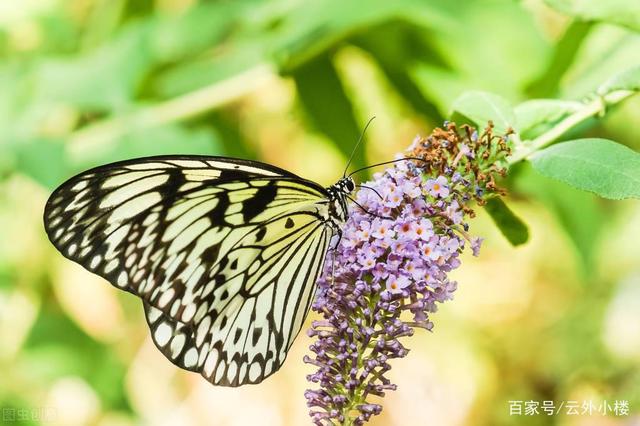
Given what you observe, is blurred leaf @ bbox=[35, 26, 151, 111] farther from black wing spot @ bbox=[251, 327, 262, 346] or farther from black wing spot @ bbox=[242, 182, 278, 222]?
black wing spot @ bbox=[251, 327, 262, 346]

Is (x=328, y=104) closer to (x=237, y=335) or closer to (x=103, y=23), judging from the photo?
(x=237, y=335)

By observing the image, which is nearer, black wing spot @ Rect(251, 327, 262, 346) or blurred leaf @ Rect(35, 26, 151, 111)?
black wing spot @ Rect(251, 327, 262, 346)

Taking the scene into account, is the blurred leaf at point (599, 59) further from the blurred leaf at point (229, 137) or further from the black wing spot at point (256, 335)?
the blurred leaf at point (229, 137)

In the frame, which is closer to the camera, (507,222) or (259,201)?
(507,222)

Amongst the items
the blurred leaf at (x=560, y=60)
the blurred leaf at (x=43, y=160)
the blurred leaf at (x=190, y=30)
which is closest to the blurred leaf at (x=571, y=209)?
the blurred leaf at (x=560, y=60)

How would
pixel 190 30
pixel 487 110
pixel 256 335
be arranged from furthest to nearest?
pixel 190 30
pixel 256 335
pixel 487 110

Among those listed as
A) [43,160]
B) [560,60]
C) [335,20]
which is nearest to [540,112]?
[560,60]

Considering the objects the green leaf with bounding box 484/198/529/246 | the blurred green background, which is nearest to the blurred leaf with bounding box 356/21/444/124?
the blurred green background
